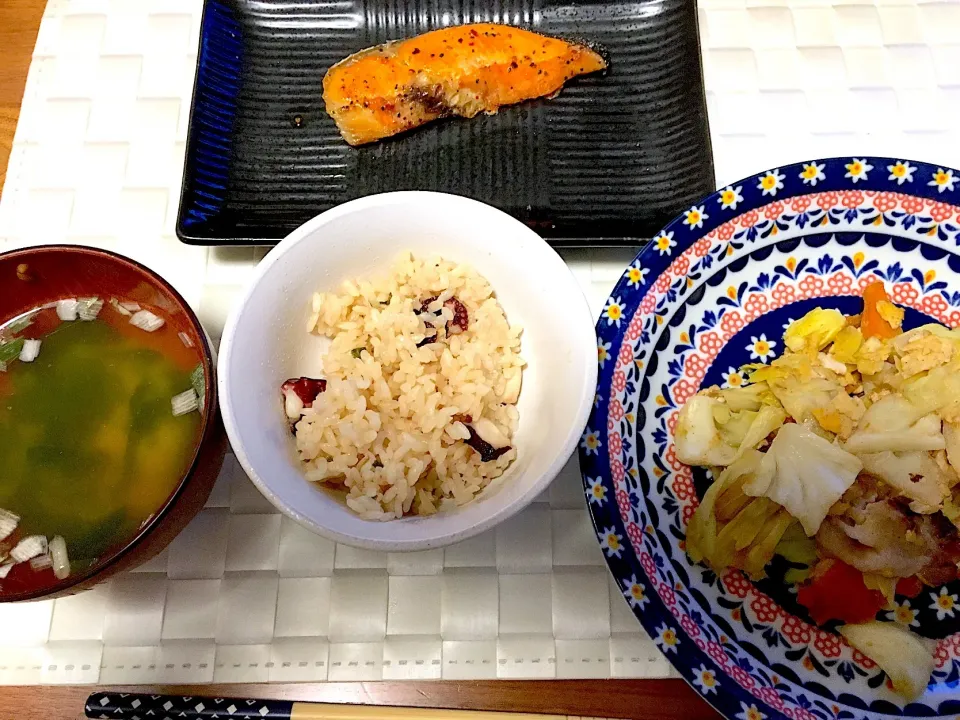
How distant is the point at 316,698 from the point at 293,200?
94 centimetres

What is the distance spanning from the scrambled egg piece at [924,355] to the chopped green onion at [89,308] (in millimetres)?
1393

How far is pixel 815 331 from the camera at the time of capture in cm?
125

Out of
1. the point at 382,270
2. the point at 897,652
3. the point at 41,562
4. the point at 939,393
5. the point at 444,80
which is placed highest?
the point at 444,80

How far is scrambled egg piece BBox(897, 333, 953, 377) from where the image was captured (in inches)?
45.9

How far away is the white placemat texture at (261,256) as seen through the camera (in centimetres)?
115

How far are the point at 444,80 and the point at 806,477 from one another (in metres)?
1.07

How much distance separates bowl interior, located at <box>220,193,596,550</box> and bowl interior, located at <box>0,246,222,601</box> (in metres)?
0.07

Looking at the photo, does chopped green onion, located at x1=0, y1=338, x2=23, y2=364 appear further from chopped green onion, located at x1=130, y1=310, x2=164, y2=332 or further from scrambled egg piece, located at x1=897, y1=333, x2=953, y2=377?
scrambled egg piece, located at x1=897, y1=333, x2=953, y2=377

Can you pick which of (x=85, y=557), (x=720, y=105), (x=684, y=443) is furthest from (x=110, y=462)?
(x=720, y=105)

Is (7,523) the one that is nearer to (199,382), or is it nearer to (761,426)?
(199,382)

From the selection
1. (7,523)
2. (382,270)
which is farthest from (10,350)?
(382,270)

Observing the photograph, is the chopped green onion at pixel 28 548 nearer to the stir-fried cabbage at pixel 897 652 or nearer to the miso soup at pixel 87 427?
the miso soup at pixel 87 427

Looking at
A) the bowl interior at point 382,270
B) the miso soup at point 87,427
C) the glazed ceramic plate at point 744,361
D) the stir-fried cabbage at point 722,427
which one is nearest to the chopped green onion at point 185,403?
the miso soup at point 87,427

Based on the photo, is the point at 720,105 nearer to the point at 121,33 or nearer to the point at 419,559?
the point at 419,559
